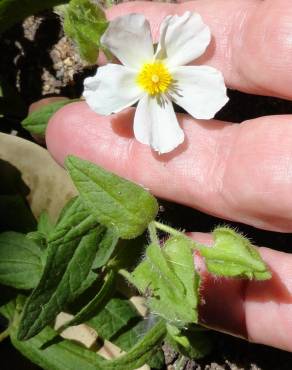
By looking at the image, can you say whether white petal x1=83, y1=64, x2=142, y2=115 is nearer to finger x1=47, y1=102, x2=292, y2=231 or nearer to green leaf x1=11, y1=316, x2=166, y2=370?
finger x1=47, y1=102, x2=292, y2=231

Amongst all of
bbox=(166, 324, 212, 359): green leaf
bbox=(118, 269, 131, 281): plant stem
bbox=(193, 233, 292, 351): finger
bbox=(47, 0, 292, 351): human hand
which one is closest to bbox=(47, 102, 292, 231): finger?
bbox=(47, 0, 292, 351): human hand

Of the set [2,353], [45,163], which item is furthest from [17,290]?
[45,163]

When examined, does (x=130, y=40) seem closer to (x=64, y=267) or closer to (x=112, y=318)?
(x=64, y=267)

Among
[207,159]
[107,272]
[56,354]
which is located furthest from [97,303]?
[207,159]

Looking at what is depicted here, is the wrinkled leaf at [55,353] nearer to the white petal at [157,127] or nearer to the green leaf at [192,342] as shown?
the green leaf at [192,342]

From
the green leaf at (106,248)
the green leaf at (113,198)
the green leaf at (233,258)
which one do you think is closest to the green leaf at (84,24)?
the green leaf at (113,198)

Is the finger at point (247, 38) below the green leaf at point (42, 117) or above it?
above

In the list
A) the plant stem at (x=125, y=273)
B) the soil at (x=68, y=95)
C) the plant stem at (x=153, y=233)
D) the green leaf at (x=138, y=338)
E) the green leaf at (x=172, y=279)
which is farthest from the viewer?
the soil at (x=68, y=95)
